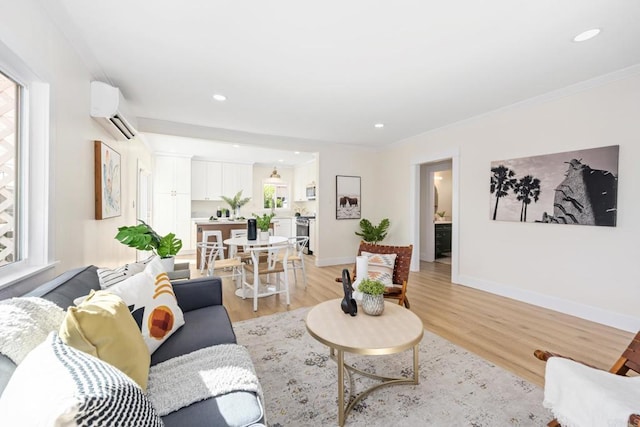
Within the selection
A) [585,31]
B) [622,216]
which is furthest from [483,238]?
[585,31]

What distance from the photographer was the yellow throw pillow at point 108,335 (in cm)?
93

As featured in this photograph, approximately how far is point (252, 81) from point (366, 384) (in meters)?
2.85

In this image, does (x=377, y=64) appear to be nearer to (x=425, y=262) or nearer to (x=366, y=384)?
(x=366, y=384)

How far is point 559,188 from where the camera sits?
10.1 feet

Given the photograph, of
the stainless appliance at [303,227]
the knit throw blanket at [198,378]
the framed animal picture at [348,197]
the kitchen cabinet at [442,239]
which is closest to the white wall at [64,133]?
the knit throw blanket at [198,378]

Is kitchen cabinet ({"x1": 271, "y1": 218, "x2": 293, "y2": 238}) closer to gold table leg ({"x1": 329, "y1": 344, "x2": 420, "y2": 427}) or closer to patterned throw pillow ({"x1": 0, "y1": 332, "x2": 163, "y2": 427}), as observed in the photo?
gold table leg ({"x1": 329, "y1": 344, "x2": 420, "y2": 427})

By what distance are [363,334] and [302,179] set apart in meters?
6.80

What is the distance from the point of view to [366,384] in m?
1.84

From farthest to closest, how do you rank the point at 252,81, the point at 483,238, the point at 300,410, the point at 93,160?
the point at 483,238 < the point at 252,81 < the point at 93,160 < the point at 300,410

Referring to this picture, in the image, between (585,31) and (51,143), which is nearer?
(51,143)

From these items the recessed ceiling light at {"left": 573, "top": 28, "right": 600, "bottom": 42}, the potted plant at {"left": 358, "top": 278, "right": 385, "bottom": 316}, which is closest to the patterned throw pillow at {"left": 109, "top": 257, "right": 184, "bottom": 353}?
the potted plant at {"left": 358, "top": 278, "right": 385, "bottom": 316}

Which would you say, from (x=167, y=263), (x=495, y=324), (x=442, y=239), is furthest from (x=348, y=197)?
(x=167, y=263)

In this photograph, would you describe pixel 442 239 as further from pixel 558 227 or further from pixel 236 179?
pixel 236 179

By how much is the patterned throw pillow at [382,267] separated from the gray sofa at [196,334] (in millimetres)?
1620
